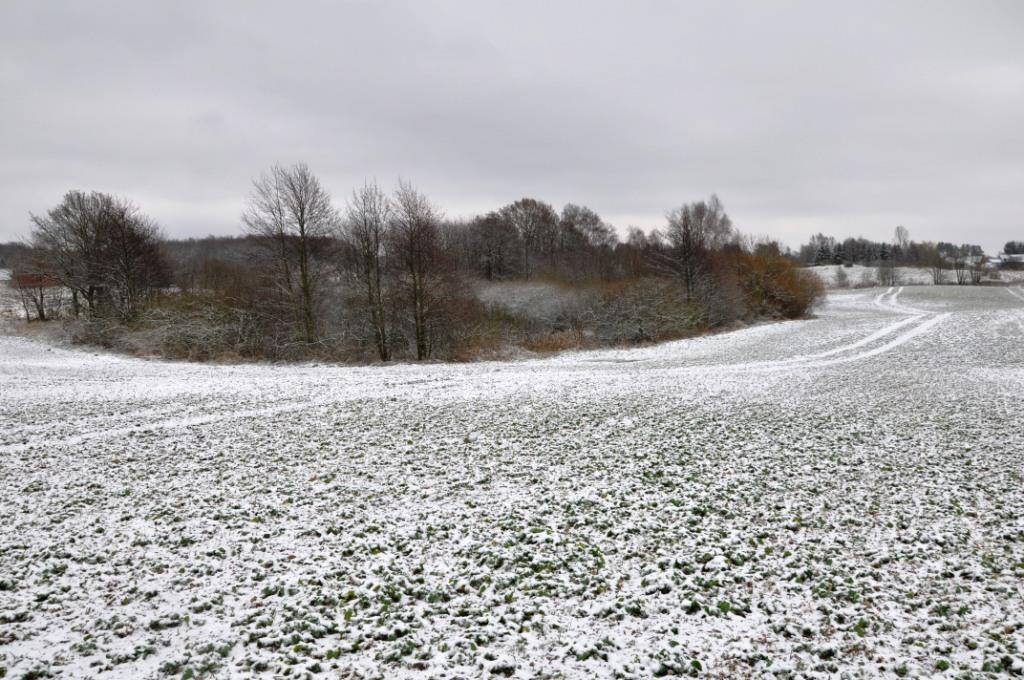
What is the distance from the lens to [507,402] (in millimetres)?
15281

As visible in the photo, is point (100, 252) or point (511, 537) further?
point (100, 252)

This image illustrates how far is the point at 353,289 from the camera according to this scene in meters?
31.1

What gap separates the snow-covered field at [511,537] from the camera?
193 inches

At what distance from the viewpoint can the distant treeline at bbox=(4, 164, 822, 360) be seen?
29234mm

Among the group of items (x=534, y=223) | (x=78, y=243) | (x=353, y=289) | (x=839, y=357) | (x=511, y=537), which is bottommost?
(x=511, y=537)

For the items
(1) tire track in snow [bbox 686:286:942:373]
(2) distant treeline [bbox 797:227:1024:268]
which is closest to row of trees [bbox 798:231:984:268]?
(2) distant treeline [bbox 797:227:1024:268]

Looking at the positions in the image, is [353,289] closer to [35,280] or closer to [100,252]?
[100,252]

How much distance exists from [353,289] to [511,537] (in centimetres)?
2637

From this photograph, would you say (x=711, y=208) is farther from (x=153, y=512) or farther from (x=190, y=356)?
(x=153, y=512)

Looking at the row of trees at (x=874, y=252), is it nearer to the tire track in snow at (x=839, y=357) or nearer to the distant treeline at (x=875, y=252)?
the distant treeline at (x=875, y=252)

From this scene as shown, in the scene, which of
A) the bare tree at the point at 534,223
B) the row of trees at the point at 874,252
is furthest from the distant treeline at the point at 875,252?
the bare tree at the point at 534,223

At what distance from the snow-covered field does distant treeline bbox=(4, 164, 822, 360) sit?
15.0 metres

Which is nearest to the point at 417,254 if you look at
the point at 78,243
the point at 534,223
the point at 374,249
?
the point at 374,249

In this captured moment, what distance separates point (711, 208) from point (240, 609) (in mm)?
88072
